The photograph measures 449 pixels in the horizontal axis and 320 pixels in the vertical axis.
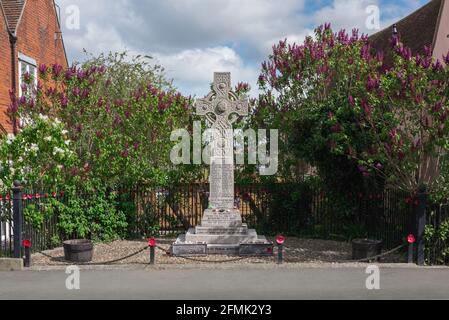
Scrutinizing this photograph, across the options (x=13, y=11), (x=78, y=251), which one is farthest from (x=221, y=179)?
(x=13, y=11)

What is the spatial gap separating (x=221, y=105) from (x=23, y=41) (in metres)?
10.3

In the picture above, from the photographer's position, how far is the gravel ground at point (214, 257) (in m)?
9.49

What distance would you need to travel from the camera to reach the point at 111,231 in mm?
12352

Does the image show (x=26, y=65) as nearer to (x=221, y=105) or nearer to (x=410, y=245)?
(x=221, y=105)

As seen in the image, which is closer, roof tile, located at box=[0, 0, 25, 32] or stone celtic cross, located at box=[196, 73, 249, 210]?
stone celtic cross, located at box=[196, 73, 249, 210]

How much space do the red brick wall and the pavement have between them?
885cm

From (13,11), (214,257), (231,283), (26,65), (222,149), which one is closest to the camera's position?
(231,283)

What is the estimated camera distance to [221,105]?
1126 centimetres

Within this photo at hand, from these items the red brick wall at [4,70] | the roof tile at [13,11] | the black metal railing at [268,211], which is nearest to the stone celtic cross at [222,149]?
the black metal railing at [268,211]

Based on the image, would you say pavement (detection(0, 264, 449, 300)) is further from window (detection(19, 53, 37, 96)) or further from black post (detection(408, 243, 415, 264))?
window (detection(19, 53, 37, 96))

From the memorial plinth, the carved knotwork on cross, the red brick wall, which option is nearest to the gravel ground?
the memorial plinth

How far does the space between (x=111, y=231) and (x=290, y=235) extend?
5344 mm

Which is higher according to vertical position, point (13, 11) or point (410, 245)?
point (13, 11)

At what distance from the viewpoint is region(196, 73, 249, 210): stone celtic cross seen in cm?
1121
